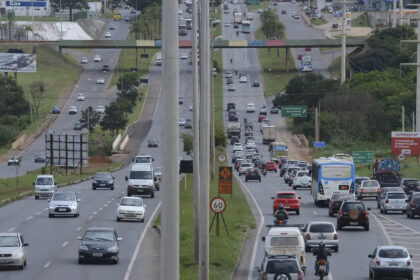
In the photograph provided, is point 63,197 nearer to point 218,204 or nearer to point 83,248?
point 83,248

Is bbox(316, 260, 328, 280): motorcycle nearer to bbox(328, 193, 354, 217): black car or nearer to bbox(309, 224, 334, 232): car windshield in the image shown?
bbox(309, 224, 334, 232): car windshield

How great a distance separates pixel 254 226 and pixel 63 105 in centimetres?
12195

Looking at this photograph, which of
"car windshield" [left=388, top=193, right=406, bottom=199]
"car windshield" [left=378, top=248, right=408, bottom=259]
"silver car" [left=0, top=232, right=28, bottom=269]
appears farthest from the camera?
"car windshield" [left=388, top=193, right=406, bottom=199]

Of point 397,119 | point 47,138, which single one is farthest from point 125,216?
point 397,119

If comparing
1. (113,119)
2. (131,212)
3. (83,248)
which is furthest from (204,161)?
(113,119)

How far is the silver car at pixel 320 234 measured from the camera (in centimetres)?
4309

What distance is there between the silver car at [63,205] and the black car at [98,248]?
20.3 meters

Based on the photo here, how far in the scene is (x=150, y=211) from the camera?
64188 mm

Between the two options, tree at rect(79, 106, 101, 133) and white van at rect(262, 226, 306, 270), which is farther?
tree at rect(79, 106, 101, 133)

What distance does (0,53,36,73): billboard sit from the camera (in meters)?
170

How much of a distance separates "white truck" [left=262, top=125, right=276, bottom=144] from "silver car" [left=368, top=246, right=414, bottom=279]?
348 feet

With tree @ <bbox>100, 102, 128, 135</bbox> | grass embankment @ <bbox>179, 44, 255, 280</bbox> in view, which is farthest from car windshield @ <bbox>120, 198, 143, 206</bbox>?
tree @ <bbox>100, 102, 128, 135</bbox>

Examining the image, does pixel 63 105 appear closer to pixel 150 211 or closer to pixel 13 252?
pixel 150 211

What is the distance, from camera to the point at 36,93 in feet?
573
